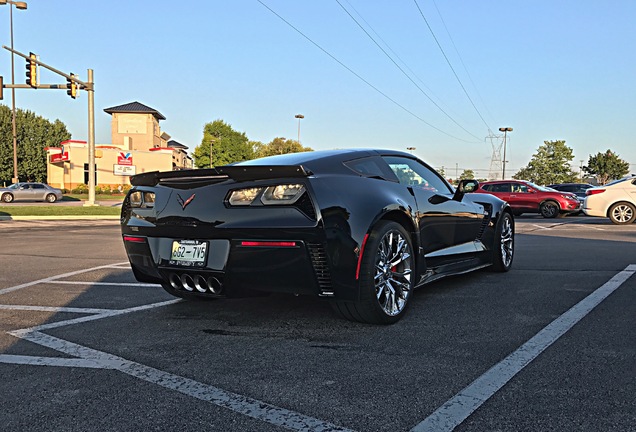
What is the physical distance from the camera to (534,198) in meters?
19.7

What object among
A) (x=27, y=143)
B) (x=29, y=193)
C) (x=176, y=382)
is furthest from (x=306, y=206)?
(x=27, y=143)

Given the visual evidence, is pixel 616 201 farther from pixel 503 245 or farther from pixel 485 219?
pixel 485 219

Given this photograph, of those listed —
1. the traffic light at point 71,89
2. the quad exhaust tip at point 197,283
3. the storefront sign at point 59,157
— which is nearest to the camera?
the quad exhaust tip at point 197,283

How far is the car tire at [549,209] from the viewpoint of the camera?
1933cm

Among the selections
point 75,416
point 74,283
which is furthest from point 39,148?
point 75,416

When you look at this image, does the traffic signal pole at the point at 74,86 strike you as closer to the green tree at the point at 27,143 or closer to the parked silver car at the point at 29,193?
the parked silver car at the point at 29,193

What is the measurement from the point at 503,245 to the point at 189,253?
3.90 m

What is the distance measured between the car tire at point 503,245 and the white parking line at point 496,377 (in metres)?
1.61

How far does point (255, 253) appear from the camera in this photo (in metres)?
3.32

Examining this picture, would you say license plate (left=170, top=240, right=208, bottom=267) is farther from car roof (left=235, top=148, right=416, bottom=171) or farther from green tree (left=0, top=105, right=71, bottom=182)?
green tree (left=0, top=105, right=71, bottom=182)

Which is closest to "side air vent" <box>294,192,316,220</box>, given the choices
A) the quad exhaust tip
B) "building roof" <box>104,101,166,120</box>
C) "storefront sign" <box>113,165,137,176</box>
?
Answer: the quad exhaust tip

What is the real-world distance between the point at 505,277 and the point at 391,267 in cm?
250

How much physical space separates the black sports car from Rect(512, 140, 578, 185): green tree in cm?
8763

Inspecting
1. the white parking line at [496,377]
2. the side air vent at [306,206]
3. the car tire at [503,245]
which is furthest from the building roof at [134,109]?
the white parking line at [496,377]
